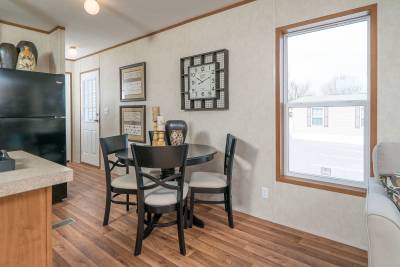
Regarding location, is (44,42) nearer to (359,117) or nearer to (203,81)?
(203,81)

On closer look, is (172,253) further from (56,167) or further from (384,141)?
(384,141)

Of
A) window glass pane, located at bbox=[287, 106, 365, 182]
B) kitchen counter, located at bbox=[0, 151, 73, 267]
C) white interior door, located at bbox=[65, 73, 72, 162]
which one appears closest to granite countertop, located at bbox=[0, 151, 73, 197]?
kitchen counter, located at bbox=[0, 151, 73, 267]

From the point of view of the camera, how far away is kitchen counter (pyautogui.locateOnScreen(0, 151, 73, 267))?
89 centimetres

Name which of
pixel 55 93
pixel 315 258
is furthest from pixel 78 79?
pixel 315 258

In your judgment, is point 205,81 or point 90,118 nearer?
point 205,81

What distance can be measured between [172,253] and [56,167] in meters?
1.28

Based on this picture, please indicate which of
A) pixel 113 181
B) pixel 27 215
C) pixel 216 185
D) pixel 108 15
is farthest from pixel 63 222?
pixel 108 15

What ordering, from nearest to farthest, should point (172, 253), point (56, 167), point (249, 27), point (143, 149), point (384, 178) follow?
point (56, 167) < point (384, 178) < point (143, 149) < point (172, 253) < point (249, 27)

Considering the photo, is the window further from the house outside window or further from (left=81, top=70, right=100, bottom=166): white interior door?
(left=81, top=70, right=100, bottom=166): white interior door

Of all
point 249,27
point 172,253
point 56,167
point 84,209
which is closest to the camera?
point 56,167

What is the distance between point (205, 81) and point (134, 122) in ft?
5.53

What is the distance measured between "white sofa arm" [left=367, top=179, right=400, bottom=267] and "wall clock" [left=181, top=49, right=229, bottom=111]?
1919 millimetres

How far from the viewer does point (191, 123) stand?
323cm

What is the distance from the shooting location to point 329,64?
2.26 metres
